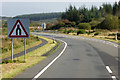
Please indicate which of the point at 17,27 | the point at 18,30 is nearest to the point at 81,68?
the point at 18,30

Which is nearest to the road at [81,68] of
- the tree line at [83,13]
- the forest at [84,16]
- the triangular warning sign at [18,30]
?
the triangular warning sign at [18,30]

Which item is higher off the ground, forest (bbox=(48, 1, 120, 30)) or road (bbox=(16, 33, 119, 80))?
forest (bbox=(48, 1, 120, 30))

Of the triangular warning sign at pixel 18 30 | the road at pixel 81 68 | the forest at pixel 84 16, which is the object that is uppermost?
the forest at pixel 84 16

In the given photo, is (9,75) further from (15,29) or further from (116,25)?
(116,25)

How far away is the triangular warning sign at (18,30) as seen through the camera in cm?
1277

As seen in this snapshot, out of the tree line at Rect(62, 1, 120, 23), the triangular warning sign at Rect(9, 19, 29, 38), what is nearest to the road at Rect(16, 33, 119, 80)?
the triangular warning sign at Rect(9, 19, 29, 38)

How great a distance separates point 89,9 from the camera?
5822 inches

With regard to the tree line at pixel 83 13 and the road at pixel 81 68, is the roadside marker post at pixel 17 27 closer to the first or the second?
the road at pixel 81 68

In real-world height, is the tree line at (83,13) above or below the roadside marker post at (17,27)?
above

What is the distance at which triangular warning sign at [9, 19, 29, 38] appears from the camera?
12.8 meters

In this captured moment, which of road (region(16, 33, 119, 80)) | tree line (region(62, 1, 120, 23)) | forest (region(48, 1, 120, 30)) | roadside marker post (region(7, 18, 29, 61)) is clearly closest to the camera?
road (region(16, 33, 119, 80))

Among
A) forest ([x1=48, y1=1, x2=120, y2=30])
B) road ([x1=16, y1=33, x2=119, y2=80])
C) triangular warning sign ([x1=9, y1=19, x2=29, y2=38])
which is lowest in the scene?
road ([x1=16, y1=33, x2=119, y2=80])

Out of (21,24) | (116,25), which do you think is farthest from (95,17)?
(21,24)

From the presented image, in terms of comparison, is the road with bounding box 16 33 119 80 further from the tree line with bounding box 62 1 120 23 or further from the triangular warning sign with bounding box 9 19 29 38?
the tree line with bounding box 62 1 120 23
